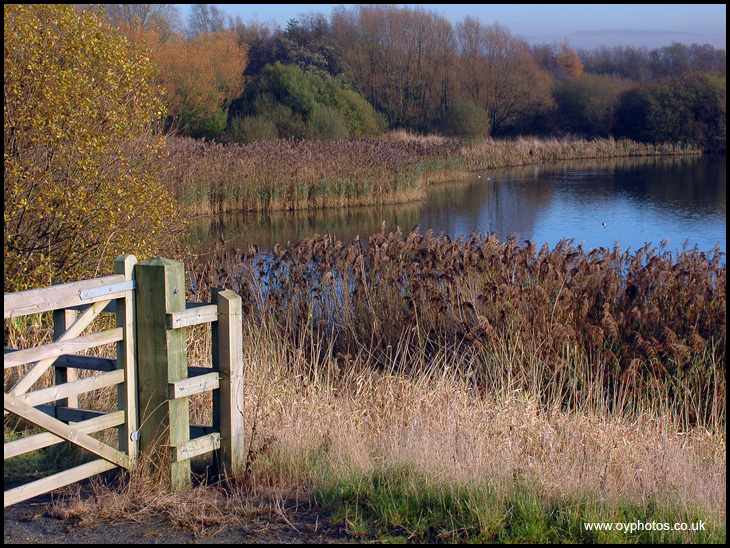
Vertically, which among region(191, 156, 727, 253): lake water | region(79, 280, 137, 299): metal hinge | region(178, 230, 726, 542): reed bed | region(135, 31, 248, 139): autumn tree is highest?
region(135, 31, 248, 139): autumn tree

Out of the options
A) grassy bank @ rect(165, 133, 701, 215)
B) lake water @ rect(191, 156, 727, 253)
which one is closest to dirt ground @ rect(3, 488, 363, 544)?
lake water @ rect(191, 156, 727, 253)

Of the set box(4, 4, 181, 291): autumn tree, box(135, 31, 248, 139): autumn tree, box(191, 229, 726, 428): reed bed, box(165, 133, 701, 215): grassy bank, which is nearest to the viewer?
box(191, 229, 726, 428): reed bed

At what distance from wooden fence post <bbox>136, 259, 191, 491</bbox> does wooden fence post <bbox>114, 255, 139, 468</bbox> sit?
0.10 ft

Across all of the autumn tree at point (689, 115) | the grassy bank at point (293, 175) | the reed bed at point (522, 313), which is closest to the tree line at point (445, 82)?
the autumn tree at point (689, 115)

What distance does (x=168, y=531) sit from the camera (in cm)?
340

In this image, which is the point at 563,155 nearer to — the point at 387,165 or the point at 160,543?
the point at 387,165

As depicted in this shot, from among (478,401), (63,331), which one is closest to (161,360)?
(63,331)

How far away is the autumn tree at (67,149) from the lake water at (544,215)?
13.6ft

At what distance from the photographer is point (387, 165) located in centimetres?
2345

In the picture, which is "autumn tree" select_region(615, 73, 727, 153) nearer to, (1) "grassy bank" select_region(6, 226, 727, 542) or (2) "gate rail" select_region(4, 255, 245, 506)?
(1) "grassy bank" select_region(6, 226, 727, 542)

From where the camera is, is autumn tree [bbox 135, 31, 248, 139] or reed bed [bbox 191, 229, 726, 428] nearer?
reed bed [bbox 191, 229, 726, 428]

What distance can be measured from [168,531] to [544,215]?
1727 cm

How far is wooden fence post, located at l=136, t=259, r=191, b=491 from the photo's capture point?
3.76 metres

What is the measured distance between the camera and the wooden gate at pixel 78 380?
336cm
